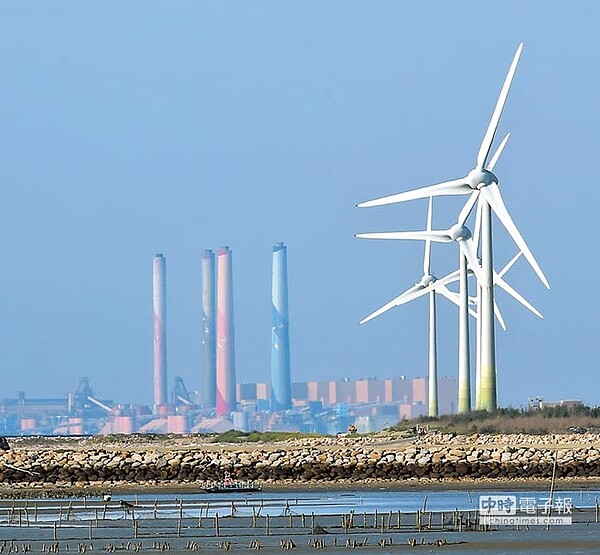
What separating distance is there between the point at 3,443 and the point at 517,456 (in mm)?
29395

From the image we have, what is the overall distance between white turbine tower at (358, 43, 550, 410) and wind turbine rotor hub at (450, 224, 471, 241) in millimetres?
4723

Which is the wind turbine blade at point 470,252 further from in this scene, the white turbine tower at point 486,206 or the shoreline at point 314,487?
the shoreline at point 314,487

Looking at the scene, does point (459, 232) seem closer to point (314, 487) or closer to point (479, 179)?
point (479, 179)

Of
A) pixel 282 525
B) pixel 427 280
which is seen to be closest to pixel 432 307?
pixel 427 280

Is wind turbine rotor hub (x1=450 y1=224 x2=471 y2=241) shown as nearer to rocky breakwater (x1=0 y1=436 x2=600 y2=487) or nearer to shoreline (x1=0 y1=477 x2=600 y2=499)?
rocky breakwater (x1=0 y1=436 x2=600 y2=487)

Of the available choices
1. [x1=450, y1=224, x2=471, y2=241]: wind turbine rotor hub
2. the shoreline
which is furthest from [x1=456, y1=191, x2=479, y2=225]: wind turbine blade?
the shoreline

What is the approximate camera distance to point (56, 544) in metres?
35.8

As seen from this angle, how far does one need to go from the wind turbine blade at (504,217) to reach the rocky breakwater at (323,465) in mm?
6537

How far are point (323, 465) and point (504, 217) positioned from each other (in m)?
15.4

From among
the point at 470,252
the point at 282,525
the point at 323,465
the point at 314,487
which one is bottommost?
the point at 314,487

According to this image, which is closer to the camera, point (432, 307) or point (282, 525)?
point (282, 525)

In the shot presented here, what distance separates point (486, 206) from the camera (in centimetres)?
7925

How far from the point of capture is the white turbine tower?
245 feet

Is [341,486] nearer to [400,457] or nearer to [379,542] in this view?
[400,457]
